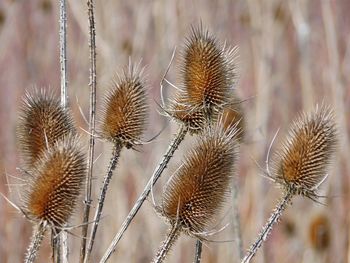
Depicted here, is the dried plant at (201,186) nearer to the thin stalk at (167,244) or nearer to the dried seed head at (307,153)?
the thin stalk at (167,244)

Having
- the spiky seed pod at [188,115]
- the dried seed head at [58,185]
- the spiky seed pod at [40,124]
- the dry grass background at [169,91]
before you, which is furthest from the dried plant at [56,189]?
the dry grass background at [169,91]

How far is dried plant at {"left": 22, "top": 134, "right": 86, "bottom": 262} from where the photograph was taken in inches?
53.9

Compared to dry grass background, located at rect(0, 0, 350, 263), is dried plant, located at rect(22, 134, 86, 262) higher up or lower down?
lower down

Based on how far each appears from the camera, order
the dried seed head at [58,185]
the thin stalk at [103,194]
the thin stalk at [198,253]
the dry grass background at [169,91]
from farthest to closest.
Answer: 1. the dry grass background at [169,91]
2. the thin stalk at [198,253]
3. the thin stalk at [103,194]
4. the dried seed head at [58,185]

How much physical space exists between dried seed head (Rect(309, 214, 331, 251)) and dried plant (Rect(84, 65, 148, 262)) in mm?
2025

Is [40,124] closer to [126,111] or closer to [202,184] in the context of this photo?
[126,111]

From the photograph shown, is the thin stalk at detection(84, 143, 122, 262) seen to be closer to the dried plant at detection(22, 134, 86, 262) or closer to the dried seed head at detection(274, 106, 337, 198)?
the dried plant at detection(22, 134, 86, 262)

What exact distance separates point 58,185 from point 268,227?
0.44 metres

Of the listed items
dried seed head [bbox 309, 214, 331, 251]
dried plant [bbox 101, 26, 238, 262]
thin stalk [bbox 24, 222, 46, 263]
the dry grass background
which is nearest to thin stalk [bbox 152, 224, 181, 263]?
dried plant [bbox 101, 26, 238, 262]

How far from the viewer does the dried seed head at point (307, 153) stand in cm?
156

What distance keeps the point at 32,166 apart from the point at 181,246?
90.3 inches

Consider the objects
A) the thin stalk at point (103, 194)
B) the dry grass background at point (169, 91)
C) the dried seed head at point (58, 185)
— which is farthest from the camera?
the dry grass background at point (169, 91)

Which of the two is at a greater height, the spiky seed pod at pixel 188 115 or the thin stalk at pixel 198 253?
the spiky seed pod at pixel 188 115

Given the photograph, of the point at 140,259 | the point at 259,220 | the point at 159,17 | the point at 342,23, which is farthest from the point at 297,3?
the point at 342,23
